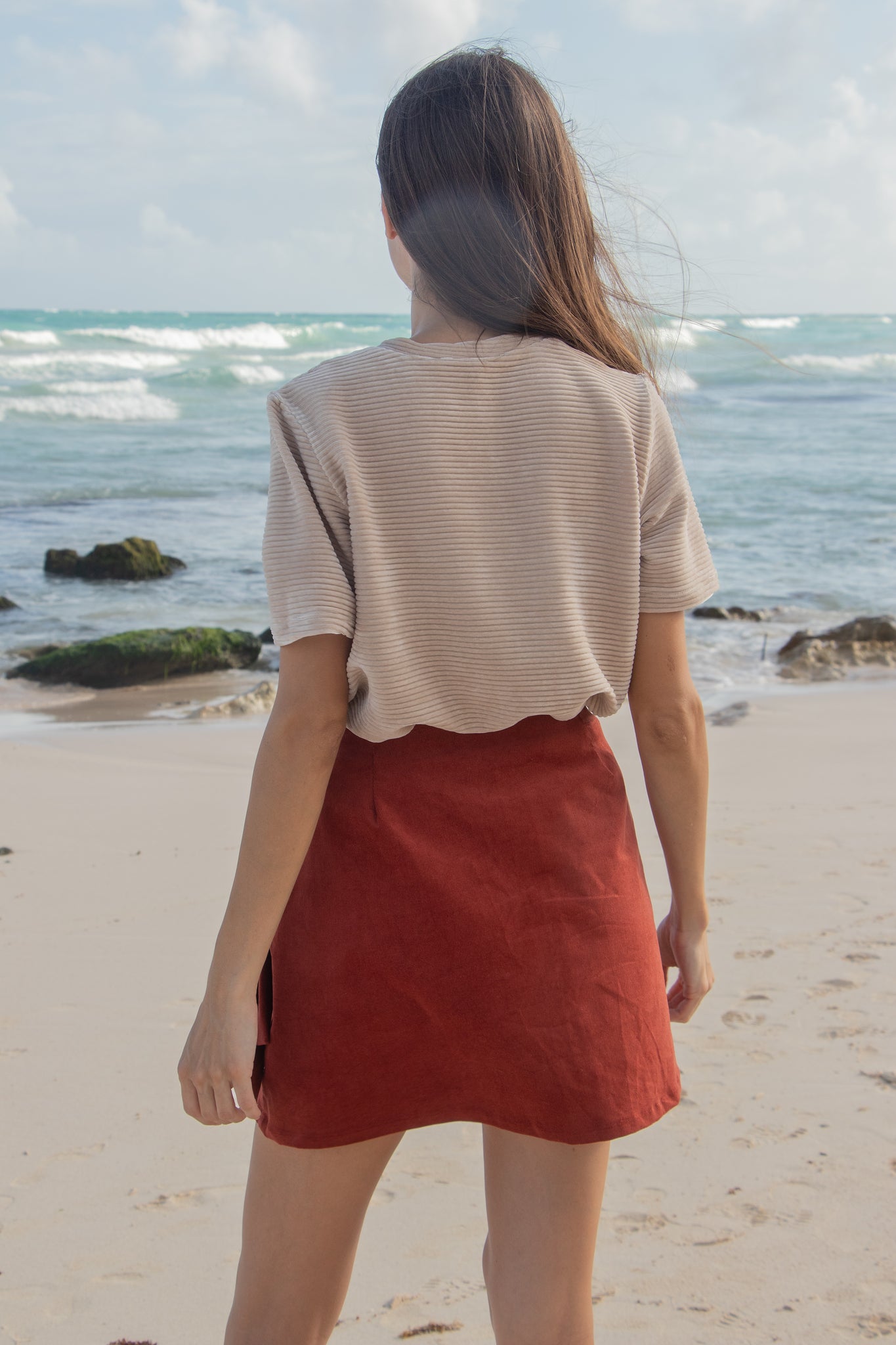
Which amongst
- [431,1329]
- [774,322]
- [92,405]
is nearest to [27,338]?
[92,405]

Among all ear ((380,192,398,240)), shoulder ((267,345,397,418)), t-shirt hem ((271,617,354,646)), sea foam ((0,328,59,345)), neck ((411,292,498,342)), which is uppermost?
sea foam ((0,328,59,345))

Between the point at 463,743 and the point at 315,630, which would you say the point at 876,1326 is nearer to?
the point at 463,743

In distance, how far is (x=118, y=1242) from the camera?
2213mm

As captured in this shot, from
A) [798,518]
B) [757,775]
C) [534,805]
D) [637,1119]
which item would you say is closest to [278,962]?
[534,805]

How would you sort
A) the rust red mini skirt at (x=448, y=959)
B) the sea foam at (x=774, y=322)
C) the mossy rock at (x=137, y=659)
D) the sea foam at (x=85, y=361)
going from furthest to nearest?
1. the sea foam at (x=774, y=322)
2. the sea foam at (x=85, y=361)
3. the mossy rock at (x=137, y=659)
4. the rust red mini skirt at (x=448, y=959)

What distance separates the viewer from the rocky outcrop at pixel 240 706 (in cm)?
636

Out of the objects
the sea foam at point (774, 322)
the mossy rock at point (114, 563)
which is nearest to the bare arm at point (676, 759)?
the mossy rock at point (114, 563)

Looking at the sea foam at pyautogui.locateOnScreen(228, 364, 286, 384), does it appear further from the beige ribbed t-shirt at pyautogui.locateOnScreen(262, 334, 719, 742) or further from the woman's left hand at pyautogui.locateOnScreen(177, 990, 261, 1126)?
the woman's left hand at pyautogui.locateOnScreen(177, 990, 261, 1126)

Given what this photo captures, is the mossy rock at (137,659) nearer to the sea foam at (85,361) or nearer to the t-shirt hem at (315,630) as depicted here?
the t-shirt hem at (315,630)

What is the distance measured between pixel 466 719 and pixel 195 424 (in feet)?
75.1

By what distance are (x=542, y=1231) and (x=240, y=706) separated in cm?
528

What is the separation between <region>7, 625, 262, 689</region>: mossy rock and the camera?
722 centimetres

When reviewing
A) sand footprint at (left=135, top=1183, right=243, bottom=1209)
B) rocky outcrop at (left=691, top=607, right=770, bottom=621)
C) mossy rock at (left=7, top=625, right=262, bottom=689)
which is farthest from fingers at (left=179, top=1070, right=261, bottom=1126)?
rocky outcrop at (left=691, top=607, right=770, bottom=621)

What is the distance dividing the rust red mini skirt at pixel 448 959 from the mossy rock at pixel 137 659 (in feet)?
20.5
